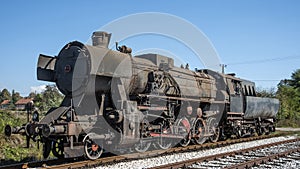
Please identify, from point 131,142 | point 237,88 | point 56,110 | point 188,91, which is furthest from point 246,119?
point 56,110

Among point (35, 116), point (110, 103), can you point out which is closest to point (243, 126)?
point (110, 103)

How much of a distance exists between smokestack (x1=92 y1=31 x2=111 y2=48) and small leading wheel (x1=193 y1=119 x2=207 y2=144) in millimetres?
6821

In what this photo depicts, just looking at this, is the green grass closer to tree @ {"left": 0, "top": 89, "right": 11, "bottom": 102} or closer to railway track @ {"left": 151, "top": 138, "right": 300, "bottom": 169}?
railway track @ {"left": 151, "top": 138, "right": 300, "bottom": 169}

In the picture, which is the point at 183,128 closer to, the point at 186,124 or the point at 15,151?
the point at 186,124

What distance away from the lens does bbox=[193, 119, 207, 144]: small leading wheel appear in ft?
54.8

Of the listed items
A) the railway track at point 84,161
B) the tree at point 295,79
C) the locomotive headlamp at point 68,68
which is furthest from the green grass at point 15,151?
the tree at point 295,79

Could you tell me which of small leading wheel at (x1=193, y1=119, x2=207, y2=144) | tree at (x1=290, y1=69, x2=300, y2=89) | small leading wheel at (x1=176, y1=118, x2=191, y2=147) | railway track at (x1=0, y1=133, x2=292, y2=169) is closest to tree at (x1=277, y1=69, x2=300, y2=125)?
tree at (x1=290, y1=69, x2=300, y2=89)

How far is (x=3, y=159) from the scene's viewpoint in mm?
12984

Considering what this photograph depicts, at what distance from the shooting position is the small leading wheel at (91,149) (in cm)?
1086

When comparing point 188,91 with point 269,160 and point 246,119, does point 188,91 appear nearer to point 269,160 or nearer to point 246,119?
point 269,160

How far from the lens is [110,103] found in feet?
39.5

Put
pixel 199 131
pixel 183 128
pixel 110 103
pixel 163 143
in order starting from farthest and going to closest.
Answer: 1. pixel 199 131
2. pixel 183 128
3. pixel 163 143
4. pixel 110 103

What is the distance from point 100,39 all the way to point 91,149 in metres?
3.97

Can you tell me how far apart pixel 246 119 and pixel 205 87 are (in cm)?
646
